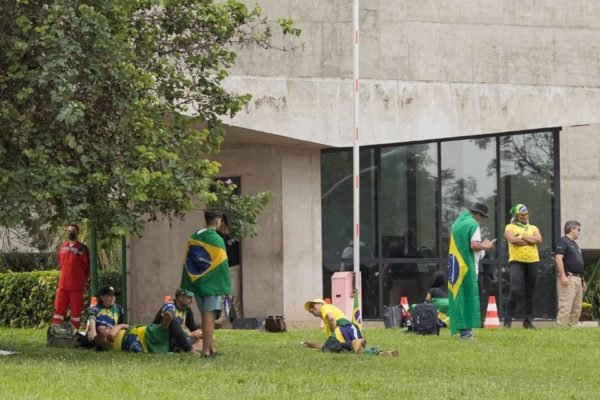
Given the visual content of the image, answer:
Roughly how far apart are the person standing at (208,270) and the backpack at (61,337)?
2.80 metres

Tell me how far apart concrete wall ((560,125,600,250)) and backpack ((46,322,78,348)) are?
59.6ft

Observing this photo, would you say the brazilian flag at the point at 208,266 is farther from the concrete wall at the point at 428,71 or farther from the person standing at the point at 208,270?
Result: the concrete wall at the point at 428,71

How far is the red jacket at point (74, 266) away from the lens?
19391 millimetres

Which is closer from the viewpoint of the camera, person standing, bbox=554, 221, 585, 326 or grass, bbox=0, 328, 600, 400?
grass, bbox=0, 328, 600, 400

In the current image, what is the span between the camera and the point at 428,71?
86.1 feet

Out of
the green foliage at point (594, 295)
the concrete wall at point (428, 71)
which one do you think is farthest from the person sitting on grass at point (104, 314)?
the green foliage at point (594, 295)

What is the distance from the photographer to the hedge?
27.1m

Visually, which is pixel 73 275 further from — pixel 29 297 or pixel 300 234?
pixel 29 297

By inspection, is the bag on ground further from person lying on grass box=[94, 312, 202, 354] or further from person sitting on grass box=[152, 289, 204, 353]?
person lying on grass box=[94, 312, 202, 354]

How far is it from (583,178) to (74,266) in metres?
17.8

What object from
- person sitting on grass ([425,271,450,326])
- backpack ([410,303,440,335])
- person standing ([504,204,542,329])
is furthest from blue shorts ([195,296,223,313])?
person standing ([504,204,542,329])

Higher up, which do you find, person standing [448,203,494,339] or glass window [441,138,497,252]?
glass window [441,138,497,252]

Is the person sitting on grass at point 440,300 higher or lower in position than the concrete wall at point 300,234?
lower

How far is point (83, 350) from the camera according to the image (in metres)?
17.1
